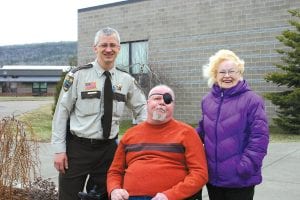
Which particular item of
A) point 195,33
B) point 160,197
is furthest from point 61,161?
point 195,33

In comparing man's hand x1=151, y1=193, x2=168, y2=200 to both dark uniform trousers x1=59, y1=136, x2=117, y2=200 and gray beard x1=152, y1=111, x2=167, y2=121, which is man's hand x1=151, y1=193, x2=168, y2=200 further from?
dark uniform trousers x1=59, y1=136, x2=117, y2=200

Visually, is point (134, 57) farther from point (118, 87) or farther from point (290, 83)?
point (118, 87)

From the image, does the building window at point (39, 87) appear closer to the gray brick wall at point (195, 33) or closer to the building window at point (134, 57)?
the gray brick wall at point (195, 33)

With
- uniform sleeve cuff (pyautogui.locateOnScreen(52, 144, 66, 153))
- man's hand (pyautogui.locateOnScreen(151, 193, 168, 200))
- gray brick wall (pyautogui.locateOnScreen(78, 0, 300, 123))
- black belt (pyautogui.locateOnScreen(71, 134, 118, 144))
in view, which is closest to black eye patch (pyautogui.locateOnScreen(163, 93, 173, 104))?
man's hand (pyautogui.locateOnScreen(151, 193, 168, 200))

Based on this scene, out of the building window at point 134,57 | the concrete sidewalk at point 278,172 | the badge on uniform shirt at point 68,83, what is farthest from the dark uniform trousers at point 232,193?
the building window at point 134,57

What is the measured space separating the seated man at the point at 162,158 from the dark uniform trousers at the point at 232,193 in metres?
0.14

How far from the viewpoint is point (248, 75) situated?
52.7 ft

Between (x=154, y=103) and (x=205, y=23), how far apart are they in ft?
47.2

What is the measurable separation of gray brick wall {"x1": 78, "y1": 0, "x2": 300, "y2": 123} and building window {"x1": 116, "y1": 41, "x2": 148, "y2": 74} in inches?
10.9

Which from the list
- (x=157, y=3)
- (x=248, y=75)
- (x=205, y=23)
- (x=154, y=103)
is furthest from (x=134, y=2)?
(x=154, y=103)

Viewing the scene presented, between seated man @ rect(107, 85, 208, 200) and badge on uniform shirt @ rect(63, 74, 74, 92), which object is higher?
badge on uniform shirt @ rect(63, 74, 74, 92)

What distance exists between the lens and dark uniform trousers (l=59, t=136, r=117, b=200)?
397 cm

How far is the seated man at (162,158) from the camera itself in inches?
128

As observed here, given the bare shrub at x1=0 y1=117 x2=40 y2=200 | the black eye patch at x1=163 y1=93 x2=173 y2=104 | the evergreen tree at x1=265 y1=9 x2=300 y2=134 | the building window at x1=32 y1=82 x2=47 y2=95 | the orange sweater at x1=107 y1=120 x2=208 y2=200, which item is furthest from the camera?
the building window at x1=32 y1=82 x2=47 y2=95
